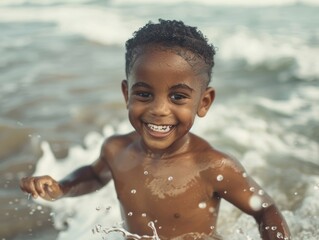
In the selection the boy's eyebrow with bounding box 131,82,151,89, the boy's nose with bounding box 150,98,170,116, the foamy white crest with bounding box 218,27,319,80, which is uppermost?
the boy's eyebrow with bounding box 131,82,151,89

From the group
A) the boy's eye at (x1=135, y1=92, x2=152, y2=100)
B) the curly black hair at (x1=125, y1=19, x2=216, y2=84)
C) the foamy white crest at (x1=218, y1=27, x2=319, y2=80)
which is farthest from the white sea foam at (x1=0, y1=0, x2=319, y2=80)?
the boy's eye at (x1=135, y1=92, x2=152, y2=100)

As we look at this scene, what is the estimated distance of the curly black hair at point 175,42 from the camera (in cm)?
224

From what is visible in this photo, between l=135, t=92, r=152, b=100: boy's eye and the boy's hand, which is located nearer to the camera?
l=135, t=92, r=152, b=100: boy's eye

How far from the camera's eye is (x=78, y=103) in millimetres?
5559

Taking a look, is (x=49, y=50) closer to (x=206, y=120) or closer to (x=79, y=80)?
(x=79, y=80)

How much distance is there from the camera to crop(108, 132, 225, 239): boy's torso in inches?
101

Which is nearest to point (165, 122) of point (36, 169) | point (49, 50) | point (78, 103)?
point (36, 169)

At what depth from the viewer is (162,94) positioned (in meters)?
2.17

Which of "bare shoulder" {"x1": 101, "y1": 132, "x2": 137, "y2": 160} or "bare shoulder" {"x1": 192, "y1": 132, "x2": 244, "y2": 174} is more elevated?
"bare shoulder" {"x1": 192, "y1": 132, "x2": 244, "y2": 174}

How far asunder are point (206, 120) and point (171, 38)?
3063mm

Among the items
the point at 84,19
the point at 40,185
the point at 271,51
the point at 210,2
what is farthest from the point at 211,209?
the point at 210,2

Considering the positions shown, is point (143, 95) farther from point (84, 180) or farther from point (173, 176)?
point (84, 180)

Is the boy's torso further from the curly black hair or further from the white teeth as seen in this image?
the curly black hair

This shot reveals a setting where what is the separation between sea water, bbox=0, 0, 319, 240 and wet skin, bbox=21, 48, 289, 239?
147 millimetres
